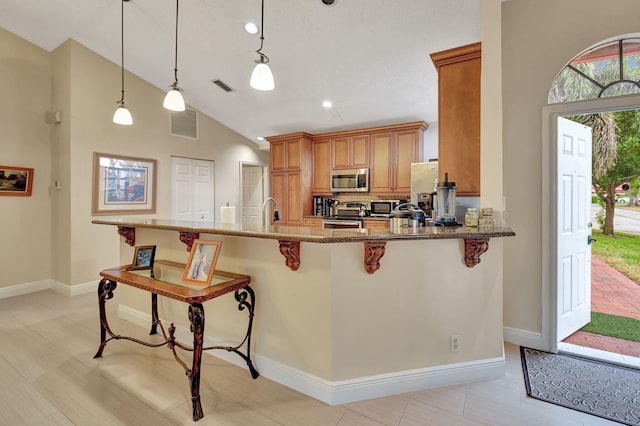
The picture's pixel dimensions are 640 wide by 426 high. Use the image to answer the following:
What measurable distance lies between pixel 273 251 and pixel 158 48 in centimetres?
364

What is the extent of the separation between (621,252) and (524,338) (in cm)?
267

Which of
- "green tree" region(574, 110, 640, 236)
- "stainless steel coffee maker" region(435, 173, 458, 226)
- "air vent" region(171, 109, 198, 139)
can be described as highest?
"air vent" region(171, 109, 198, 139)

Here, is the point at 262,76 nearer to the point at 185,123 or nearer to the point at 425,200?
the point at 425,200

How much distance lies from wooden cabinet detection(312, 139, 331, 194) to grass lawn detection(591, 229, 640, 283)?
13.5ft

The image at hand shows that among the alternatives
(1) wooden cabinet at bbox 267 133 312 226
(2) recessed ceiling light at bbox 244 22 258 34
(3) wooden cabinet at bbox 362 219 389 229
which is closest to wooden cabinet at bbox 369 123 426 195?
(3) wooden cabinet at bbox 362 219 389 229

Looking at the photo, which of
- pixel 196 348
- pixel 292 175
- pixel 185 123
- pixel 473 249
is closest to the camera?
pixel 196 348

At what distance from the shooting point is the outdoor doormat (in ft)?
5.91

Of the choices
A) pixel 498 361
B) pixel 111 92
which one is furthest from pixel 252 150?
pixel 498 361

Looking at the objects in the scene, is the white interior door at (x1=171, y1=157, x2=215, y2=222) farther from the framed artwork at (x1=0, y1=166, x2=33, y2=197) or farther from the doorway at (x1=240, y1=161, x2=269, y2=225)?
the framed artwork at (x1=0, y1=166, x2=33, y2=197)

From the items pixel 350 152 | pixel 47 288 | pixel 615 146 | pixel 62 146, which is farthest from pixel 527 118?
pixel 47 288

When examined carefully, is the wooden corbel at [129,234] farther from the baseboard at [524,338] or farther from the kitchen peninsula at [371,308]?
the baseboard at [524,338]

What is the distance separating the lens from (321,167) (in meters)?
5.80

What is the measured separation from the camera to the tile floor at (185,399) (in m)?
1.70

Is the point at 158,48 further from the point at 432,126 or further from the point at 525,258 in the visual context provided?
the point at 525,258
